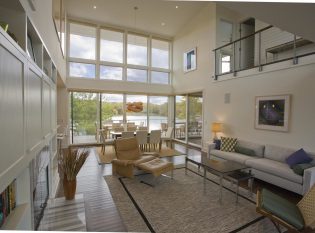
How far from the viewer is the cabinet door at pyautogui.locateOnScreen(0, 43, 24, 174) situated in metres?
1.08

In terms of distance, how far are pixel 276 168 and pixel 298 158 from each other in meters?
0.48

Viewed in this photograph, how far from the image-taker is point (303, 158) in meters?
3.61

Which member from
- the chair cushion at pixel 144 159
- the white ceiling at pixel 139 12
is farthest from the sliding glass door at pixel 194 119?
the chair cushion at pixel 144 159

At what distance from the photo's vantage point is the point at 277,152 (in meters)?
4.28

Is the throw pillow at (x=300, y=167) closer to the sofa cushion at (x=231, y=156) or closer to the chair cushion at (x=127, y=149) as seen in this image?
the sofa cushion at (x=231, y=156)

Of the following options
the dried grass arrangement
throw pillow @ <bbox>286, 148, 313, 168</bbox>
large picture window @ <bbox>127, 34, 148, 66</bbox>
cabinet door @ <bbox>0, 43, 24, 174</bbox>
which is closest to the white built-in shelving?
cabinet door @ <bbox>0, 43, 24, 174</bbox>

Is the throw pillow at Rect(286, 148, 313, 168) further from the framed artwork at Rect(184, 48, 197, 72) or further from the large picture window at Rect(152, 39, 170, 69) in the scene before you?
the large picture window at Rect(152, 39, 170, 69)

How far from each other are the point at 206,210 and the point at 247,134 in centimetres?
328

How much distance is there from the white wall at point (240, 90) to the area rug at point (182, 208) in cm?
196

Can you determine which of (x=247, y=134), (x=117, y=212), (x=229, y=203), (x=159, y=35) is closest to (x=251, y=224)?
(x=229, y=203)

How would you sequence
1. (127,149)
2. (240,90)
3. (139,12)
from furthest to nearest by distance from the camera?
(139,12) < (240,90) < (127,149)

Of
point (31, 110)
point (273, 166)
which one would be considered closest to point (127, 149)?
point (31, 110)

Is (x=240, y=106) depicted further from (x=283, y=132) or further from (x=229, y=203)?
(x=229, y=203)

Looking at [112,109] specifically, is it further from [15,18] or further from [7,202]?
[7,202]
